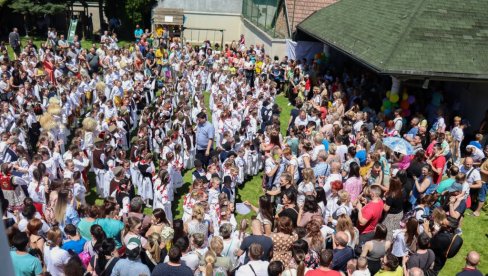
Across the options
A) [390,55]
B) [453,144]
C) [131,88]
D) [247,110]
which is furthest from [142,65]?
[453,144]

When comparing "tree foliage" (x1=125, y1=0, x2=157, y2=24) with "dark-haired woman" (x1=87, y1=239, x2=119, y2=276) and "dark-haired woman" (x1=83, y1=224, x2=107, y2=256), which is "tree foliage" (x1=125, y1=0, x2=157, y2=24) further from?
"dark-haired woman" (x1=87, y1=239, x2=119, y2=276)

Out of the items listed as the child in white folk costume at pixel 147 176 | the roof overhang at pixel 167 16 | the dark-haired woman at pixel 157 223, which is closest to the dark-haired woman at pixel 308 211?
the dark-haired woman at pixel 157 223

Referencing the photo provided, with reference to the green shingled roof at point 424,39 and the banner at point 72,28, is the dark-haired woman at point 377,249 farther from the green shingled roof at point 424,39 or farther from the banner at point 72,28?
the banner at point 72,28

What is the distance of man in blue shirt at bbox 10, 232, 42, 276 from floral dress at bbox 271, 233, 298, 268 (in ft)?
10.3

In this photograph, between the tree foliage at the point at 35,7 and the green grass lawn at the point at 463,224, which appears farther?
the tree foliage at the point at 35,7

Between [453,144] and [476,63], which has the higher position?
[476,63]

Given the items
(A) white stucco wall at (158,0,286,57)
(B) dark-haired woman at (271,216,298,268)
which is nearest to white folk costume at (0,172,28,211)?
(B) dark-haired woman at (271,216,298,268)

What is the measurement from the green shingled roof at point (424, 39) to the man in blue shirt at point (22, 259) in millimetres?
10112

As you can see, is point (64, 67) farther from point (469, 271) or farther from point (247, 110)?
point (469, 271)

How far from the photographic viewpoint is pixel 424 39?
13359 millimetres

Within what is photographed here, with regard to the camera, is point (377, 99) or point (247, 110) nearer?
point (247, 110)

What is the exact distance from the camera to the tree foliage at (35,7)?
26.8 meters

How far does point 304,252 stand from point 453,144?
7439 millimetres

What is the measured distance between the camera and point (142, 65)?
18344mm
